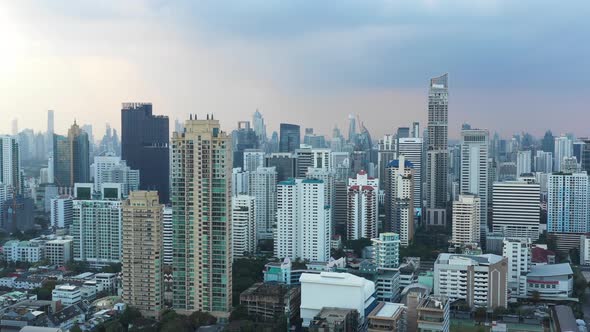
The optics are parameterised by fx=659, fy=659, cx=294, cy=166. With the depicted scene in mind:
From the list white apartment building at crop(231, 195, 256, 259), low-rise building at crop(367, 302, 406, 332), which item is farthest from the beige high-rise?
white apartment building at crop(231, 195, 256, 259)

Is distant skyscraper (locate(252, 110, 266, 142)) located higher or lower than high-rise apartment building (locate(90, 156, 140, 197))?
higher

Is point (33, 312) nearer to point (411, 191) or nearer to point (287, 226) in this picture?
point (287, 226)

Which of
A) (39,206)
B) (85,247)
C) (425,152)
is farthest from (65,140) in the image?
(425,152)

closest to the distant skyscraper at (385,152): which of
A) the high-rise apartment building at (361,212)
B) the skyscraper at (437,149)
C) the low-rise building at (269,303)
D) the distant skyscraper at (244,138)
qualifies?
the skyscraper at (437,149)

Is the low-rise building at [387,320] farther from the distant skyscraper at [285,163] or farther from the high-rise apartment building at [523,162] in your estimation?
the high-rise apartment building at [523,162]

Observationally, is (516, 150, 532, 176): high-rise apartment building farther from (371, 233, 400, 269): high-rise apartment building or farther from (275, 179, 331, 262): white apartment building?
(371, 233, 400, 269): high-rise apartment building
